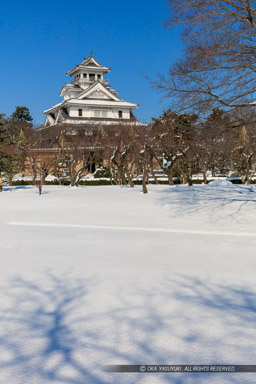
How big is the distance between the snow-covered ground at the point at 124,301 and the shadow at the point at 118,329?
1cm

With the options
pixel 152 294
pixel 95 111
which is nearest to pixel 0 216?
pixel 152 294

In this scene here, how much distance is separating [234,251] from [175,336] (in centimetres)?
461

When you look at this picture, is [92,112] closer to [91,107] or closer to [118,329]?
[91,107]

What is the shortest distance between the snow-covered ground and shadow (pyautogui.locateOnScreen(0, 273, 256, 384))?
1 centimetres

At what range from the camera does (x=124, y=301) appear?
5.03m

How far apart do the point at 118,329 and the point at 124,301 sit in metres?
0.92

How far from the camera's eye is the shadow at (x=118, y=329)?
3.30m

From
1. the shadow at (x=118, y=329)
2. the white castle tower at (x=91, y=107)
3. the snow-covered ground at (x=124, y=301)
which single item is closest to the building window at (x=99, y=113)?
the white castle tower at (x=91, y=107)

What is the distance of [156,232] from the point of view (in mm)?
10773

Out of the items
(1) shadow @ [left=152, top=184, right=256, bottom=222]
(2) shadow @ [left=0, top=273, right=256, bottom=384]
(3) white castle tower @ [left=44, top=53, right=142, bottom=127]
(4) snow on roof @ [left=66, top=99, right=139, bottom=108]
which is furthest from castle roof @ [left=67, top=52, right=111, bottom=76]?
(2) shadow @ [left=0, top=273, right=256, bottom=384]

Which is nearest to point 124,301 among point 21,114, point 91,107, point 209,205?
point 209,205

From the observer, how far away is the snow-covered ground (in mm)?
3449

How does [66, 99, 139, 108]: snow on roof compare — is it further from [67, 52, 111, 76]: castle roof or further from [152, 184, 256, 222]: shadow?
[152, 184, 256, 222]: shadow

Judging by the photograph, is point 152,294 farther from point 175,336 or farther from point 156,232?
point 156,232
